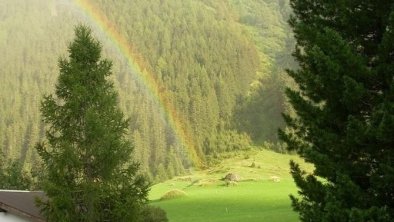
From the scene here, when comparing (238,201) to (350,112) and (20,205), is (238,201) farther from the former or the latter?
(350,112)

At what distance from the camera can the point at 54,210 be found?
20703mm

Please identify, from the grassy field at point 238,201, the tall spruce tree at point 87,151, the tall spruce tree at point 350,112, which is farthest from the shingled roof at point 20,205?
the grassy field at point 238,201

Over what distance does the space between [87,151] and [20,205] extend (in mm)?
4988

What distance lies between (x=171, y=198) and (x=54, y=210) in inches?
3379

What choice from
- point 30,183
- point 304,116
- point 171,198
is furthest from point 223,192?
point 304,116

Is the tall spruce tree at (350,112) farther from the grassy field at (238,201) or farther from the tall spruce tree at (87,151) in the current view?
the grassy field at (238,201)

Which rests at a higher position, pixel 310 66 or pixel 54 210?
pixel 310 66

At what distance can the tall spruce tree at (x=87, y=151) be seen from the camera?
21391 mm

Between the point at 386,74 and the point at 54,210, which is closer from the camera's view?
the point at 386,74

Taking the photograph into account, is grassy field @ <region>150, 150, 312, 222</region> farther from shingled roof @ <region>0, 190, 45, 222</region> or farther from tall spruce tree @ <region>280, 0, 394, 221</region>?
tall spruce tree @ <region>280, 0, 394, 221</region>

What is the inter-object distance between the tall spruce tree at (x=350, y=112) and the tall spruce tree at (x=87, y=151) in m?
9.37

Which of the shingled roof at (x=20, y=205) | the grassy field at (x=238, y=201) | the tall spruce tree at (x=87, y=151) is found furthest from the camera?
the grassy field at (x=238, y=201)

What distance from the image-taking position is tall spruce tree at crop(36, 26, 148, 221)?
21391 millimetres

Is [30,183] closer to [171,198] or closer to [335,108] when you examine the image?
[171,198]
